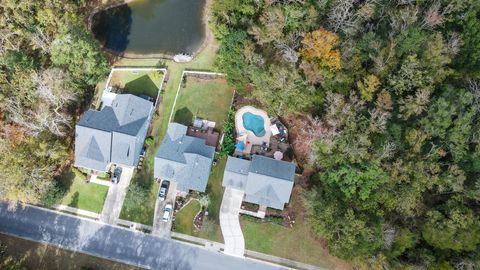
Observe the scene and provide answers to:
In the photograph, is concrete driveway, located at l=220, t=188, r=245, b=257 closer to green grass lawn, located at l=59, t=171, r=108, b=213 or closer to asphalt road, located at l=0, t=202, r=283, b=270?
asphalt road, located at l=0, t=202, r=283, b=270

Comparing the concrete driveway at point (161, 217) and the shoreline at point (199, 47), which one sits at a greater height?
the shoreline at point (199, 47)

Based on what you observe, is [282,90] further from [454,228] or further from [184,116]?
[454,228]

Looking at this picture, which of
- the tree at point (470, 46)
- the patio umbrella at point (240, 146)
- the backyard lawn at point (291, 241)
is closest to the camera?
the tree at point (470, 46)

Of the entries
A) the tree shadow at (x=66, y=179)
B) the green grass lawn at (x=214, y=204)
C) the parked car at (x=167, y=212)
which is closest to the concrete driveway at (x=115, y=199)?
the tree shadow at (x=66, y=179)

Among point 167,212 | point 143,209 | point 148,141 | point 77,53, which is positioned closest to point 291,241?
point 167,212

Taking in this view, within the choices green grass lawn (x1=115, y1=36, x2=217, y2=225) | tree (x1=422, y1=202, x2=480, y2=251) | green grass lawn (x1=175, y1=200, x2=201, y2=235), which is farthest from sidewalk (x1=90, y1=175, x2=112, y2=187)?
tree (x1=422, y1=202, x2=480, y2=251)

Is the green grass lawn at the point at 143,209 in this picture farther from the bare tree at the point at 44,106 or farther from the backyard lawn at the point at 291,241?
the bare tree at the point at 44,106
